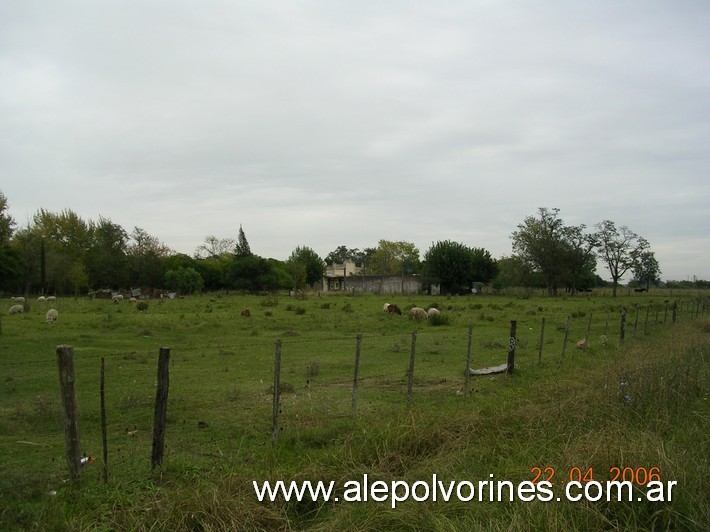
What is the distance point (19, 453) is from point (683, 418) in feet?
28.9

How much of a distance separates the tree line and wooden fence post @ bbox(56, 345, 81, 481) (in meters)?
66.9

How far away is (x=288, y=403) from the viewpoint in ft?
35.1

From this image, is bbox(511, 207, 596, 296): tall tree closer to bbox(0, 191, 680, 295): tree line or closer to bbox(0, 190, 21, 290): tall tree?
bbox(0, 191, 680, 295): tree line

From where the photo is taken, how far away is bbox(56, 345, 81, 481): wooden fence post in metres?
5.73

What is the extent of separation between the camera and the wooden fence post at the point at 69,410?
5.73m

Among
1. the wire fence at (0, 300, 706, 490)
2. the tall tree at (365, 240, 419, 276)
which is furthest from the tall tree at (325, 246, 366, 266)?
the wire fence at (0, 300, 706, 490)

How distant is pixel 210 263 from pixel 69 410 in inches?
3351

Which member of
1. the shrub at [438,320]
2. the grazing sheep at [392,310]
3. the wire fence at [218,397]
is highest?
the grazing sheep at [392,310]

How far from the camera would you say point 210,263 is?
88500mm

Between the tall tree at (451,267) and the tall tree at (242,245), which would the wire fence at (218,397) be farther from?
the tall tree at (242,245)

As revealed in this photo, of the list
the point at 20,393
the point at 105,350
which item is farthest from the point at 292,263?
the point at 20,393

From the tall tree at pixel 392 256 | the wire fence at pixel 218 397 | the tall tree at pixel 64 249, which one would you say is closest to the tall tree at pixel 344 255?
the tall tree at pixel 392 256

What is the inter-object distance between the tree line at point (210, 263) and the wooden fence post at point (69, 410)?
6689cm

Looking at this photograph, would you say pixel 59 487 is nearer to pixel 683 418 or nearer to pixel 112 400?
pixel 112 400
